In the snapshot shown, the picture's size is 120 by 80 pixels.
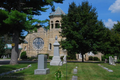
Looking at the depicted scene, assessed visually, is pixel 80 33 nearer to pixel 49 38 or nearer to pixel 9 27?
pixel 9 27

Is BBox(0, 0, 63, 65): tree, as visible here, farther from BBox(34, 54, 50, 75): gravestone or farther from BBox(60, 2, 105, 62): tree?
BBox(34, 54, 50, 75): gravestone

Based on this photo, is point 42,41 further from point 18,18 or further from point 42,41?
point 18,18

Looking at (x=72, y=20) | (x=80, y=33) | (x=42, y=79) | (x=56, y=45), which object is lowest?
(x=42, y=79)

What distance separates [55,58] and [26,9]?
7.58 m

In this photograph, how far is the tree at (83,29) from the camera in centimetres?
2205

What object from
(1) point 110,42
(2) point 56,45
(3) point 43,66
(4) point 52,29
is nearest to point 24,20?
(2) point 56,45

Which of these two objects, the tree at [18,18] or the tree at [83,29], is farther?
the tree at [83,29]

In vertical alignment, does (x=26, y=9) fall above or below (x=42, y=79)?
above

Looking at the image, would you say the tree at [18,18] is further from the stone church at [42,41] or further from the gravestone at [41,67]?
the stone church at [42,41]

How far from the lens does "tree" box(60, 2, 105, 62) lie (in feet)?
72.3

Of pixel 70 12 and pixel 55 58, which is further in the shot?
pixel 70 12

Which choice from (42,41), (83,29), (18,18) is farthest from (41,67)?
(42,41)

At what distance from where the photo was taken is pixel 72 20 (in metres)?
24.1

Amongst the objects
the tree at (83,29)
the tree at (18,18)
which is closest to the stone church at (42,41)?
the tree at (83,29)
